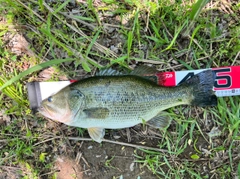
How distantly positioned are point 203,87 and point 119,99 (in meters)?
1.05

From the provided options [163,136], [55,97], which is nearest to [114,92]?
[55,97]

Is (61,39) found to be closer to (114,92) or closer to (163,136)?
(114,92)

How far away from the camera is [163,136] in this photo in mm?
3705

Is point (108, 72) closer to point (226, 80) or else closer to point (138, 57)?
point (138, 57)

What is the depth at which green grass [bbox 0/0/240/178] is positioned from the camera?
369cm

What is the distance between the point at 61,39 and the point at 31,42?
0.43 m

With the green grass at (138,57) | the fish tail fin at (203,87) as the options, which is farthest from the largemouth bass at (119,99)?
the green grass at (138,57)

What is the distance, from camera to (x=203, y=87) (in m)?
3.40

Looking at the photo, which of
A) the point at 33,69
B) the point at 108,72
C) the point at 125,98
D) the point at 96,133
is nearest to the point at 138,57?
the point at 108,72

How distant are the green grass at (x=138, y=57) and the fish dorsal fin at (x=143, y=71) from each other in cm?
21

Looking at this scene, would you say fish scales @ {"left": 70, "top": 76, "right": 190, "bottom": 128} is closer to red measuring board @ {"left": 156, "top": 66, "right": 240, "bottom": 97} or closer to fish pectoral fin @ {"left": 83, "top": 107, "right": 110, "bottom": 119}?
fish pectoral fin @ {"left": 83, "top": 107, "right": 110, "bottom": 119}

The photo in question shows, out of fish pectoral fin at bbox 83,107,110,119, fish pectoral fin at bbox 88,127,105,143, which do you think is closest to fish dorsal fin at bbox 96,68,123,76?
fish pectoral fin at bbox 83,107,110,119

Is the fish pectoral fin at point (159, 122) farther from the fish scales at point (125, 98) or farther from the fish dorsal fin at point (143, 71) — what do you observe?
the fish dorsal fin at point (143, 71)

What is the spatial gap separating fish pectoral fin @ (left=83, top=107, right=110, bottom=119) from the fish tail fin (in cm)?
→ 105
